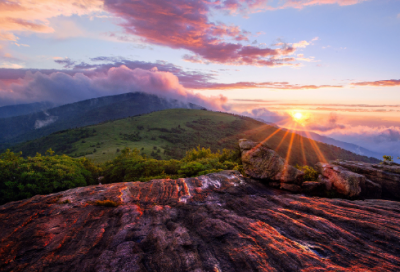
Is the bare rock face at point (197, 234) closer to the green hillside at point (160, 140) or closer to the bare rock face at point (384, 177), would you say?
the bare rock face at point (384, 177)

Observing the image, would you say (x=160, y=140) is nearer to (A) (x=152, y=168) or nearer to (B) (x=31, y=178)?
(A) (x=152, y=168)

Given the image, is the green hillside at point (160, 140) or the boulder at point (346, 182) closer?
the boulder at point (346, 182)

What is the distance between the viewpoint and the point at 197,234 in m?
10.9

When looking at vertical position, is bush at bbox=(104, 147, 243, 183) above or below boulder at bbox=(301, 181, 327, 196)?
below

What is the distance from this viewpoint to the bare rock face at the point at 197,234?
27.8ft

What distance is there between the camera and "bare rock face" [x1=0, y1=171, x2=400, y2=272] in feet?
27.8

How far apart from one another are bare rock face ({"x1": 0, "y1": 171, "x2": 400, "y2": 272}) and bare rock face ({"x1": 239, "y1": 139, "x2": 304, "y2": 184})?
3.72 metres

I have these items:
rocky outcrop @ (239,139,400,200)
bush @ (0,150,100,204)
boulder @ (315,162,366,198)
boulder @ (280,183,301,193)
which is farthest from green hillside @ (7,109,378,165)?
boulder @ (315,162,366,198)

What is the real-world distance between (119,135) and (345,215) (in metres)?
161

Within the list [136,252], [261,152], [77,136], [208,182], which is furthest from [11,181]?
[77,136]

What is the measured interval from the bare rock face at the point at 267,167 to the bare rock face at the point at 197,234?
3719 mm

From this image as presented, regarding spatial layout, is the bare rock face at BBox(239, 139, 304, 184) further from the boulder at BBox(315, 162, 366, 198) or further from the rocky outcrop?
the boulder at BBox(315, 162, 366, 198)

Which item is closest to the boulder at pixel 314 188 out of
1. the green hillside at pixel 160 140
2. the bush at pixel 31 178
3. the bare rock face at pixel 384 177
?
the bare rock face at pixel 384 177

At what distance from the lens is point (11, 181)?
17.2 metres
